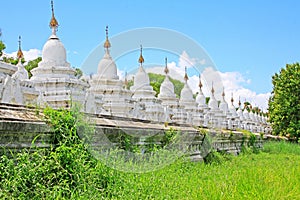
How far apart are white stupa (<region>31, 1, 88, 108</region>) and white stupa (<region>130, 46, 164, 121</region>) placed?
15.6ft

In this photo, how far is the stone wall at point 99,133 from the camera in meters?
3.59

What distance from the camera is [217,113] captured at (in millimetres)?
32000

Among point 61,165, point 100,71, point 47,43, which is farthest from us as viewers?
point 100,71

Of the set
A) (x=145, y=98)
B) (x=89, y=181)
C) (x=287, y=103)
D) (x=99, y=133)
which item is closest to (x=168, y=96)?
(x=145, y=98)

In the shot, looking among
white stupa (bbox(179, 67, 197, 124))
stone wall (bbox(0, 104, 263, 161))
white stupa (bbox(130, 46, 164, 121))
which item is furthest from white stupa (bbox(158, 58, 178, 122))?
stone wall (bbox(0, 104, 263, 161))

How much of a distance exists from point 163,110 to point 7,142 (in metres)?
16.6

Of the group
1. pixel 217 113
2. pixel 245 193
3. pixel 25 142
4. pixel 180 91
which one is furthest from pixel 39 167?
pixel 217 113

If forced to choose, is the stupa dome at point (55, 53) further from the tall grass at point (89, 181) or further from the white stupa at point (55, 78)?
the tall grass at point (89, 181)

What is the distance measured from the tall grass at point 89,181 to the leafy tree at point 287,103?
18002mm

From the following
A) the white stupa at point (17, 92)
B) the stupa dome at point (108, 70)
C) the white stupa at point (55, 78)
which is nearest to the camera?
the white stupa at point (17, 92)

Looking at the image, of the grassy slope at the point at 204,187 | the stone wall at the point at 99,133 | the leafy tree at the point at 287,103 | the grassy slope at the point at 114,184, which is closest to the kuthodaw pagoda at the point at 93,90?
the stone wall at the point at 99,133

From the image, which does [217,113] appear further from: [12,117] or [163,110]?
[12,117]

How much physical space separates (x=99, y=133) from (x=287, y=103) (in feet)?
63.7

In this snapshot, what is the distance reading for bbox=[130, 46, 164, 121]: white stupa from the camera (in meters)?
19.1
